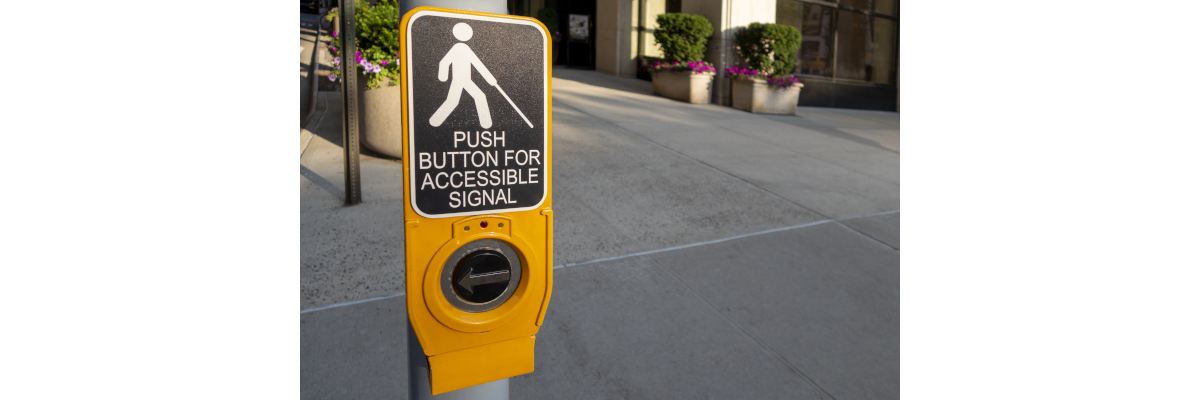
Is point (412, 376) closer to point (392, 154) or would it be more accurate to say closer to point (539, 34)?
point (539, 34)

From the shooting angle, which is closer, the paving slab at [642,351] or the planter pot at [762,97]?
the paving slab at [642,351]

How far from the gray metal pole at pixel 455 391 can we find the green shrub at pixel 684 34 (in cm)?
1009

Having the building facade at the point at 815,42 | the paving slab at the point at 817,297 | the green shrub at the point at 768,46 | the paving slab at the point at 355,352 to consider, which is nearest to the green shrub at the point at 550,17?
the building facade at the point at 815,42

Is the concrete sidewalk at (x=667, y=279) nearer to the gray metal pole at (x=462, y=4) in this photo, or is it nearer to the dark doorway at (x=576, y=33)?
the gray metal pole at (x=462, y=4)

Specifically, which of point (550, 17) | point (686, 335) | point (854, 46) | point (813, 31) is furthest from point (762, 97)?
point (686, 335)

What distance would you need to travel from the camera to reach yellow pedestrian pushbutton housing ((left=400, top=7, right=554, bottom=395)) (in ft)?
3.75

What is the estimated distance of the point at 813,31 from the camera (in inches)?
547

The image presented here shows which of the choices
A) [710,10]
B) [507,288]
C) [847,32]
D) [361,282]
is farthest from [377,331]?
[847,32]

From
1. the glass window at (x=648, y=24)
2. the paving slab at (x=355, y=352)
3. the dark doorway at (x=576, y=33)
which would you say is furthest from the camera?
the dark doorway at (x=576, y=33)

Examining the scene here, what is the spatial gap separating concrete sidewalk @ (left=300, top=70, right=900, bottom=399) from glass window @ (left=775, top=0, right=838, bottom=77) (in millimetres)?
7512

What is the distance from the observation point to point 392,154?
564cm

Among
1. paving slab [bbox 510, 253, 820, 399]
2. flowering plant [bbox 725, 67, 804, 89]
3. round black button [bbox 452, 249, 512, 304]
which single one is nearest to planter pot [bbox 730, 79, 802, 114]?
flowering plant [bbox 725, 67, 804, 89]

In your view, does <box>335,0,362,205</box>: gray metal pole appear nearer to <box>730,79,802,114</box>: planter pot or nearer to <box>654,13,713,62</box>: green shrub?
<box>654,13,713,62</box>: green shrub

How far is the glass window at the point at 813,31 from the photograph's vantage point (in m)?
13.4
